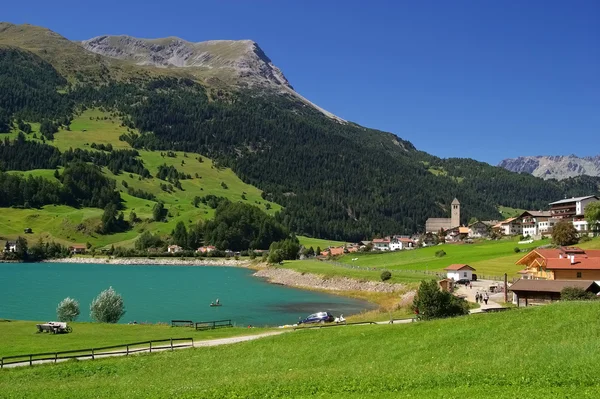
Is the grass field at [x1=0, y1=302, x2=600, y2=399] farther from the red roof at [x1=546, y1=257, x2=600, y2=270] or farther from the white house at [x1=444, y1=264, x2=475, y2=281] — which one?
the white house at [x1=444, y1=264, x2=475, y2=281]

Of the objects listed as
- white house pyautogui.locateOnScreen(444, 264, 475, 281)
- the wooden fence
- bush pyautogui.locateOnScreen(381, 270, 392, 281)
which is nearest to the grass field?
the wooden fence

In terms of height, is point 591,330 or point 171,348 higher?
point 591,330

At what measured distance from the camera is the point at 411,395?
19.2m

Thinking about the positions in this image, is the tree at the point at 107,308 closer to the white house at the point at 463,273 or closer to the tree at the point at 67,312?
the tree at the point at 67,312

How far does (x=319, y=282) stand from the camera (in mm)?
121500

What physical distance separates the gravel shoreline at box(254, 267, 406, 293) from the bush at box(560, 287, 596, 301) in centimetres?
3982

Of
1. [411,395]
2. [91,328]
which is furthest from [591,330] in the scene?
[91,328]

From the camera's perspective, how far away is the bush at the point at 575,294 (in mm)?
51250

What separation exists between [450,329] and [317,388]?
13.0 meters

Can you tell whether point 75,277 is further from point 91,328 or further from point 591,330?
point 591,330

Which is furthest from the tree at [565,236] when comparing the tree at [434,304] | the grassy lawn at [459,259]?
the tree at [434,304]

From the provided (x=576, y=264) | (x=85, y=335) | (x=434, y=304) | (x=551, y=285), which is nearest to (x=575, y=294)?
(x=551, y=285)

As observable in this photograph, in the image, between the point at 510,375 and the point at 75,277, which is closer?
the point at 510,375

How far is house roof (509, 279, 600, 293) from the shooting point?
54406 millimetres
